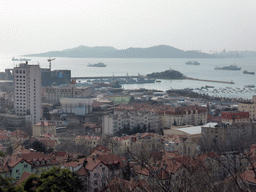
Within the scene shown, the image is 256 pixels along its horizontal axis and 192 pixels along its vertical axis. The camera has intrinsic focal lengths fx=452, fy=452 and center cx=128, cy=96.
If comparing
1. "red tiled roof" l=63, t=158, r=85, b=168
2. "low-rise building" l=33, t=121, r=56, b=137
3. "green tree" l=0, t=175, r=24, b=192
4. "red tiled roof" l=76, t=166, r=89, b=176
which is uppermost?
"green tree" l=0, t=175, r=24, b=192

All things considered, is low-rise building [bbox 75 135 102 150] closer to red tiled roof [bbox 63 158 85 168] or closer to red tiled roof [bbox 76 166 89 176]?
red tiled roof [bbox 63 158 85 168]

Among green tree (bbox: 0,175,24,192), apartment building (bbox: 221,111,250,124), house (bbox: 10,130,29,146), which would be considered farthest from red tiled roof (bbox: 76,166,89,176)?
apartment building (bbox: 221,111,250,124)

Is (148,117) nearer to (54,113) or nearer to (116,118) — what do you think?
(116,118)

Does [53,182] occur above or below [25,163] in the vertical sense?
above

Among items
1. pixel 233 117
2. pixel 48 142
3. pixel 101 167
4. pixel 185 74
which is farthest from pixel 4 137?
pixel 185 74

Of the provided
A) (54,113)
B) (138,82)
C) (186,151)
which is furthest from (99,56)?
(186,151)

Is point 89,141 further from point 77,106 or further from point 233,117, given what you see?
point 77,106
